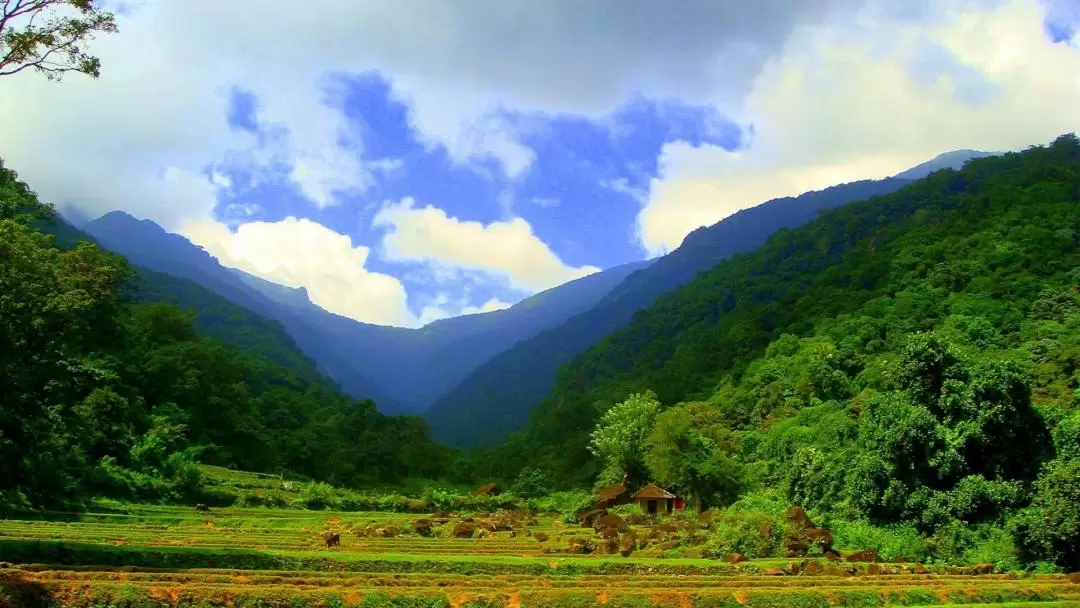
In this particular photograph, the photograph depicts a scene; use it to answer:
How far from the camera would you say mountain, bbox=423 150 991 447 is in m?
153

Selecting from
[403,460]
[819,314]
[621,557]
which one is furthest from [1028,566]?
[403,460]

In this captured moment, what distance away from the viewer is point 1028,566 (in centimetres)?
2525

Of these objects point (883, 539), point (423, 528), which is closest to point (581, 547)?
point (423, 528)

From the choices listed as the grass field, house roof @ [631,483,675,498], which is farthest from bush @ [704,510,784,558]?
house roof @ [631,483,675,498]

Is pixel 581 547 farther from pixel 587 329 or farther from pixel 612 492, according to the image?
pixel 587 329

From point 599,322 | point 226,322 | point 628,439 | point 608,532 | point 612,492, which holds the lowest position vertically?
point 612,492

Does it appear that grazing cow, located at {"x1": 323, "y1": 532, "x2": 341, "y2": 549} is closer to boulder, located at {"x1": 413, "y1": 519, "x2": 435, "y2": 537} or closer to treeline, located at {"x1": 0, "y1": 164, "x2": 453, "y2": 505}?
boulder, located at {"x1": 413, "y1": 519, "x2": 435, "y2": 537}

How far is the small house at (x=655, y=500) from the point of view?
49.5 m

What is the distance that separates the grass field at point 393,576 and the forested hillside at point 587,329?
115006 mm

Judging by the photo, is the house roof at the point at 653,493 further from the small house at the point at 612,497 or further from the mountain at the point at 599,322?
the mountain at the point at 599,322

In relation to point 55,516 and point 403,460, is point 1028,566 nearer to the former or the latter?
point 55,516

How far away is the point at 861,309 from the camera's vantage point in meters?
69.6

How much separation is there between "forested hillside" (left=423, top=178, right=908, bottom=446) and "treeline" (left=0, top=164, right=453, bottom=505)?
2252 inches

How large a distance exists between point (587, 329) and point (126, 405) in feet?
419
